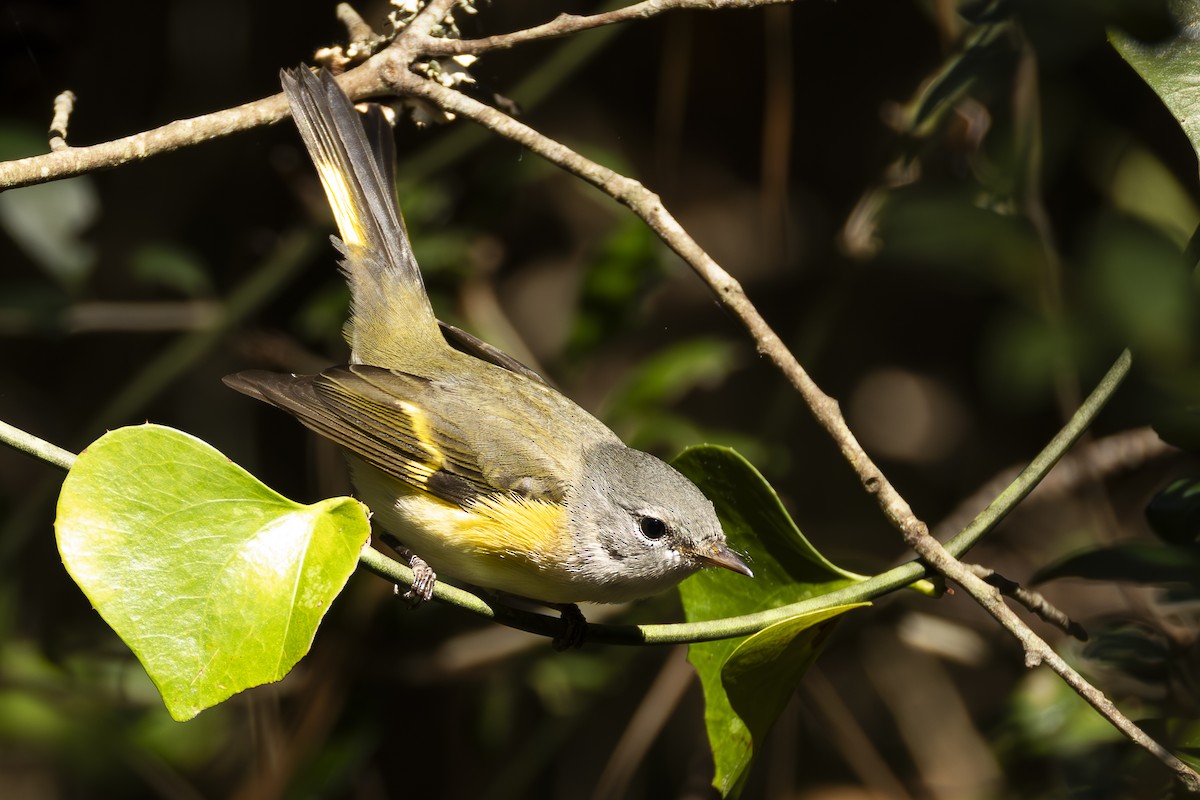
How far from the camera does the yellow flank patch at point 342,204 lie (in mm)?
2365

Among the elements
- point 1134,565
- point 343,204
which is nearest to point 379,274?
point 343,204

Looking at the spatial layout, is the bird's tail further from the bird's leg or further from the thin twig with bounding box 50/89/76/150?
the thin twig with bounding box 50/89/76/150

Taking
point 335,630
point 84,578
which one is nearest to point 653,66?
point 335,630

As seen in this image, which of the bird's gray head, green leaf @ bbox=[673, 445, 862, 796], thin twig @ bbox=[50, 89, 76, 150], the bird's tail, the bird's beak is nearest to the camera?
green leaf @ bbox=[673, 445, 862, 796]

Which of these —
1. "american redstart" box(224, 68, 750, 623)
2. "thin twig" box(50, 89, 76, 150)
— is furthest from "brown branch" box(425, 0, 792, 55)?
"thin twig" box(50, 89, 76, 150)

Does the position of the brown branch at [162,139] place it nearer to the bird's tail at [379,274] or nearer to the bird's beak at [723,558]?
the bird's tail at [379,274]

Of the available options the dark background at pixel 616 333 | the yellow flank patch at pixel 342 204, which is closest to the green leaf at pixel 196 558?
the yellow flank patch at pixel 342 204

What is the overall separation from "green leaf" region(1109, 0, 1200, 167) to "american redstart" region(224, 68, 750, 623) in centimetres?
97

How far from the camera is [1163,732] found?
2080mm

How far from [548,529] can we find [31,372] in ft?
8.48

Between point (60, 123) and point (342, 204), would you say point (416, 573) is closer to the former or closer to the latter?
point (342, 204)

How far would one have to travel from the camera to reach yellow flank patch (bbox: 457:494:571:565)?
2121mm

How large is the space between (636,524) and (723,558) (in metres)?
0.36

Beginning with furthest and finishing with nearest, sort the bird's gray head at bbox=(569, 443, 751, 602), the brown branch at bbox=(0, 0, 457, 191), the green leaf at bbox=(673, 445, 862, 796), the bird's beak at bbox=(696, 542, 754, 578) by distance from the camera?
1. the bird's gray head at bbox=(569, 443, 751, 602)
2. the bird's beak at bbox=(696, 542, 754, 578)
3. the brown branch at bbox=(0, 0, 457, 191)
4. the green leaf at bbox=(673, 445, 862, 796)
